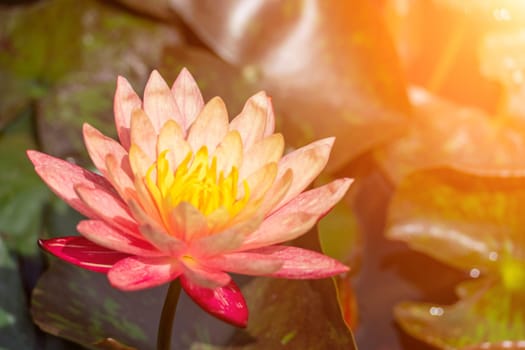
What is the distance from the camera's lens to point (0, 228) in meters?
0.73

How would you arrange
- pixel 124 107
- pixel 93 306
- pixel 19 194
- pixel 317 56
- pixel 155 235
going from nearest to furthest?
pixel 155 235 → pixel 124 107 → pixel 93 306 → pixel 19 194 → pixel 317 56

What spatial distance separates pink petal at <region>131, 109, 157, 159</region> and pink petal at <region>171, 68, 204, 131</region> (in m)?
0.05

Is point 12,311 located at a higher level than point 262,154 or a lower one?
lower

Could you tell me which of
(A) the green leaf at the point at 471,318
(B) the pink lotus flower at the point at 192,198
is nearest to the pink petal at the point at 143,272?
(B) the pink lotus flower at the point at 192,198

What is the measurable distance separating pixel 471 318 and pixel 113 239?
1.77 ft

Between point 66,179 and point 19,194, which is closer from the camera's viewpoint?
point 66,179

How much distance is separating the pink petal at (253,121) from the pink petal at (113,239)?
0.39ft

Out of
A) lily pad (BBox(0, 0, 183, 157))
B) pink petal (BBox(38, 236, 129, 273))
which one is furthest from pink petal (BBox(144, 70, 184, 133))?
lily pad (BBox(0, 0, 183, 157))

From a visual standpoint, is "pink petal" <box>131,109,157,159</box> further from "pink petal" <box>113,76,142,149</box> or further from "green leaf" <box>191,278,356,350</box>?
"green leaf" <box>191,278,356,350</box>

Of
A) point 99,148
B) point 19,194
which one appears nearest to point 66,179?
point 99,148

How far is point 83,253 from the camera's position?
451 mm

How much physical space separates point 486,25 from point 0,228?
0.78 metres

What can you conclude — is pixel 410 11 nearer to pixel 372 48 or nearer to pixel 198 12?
pixel 372 48

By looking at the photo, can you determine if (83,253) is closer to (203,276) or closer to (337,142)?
(203,276)
